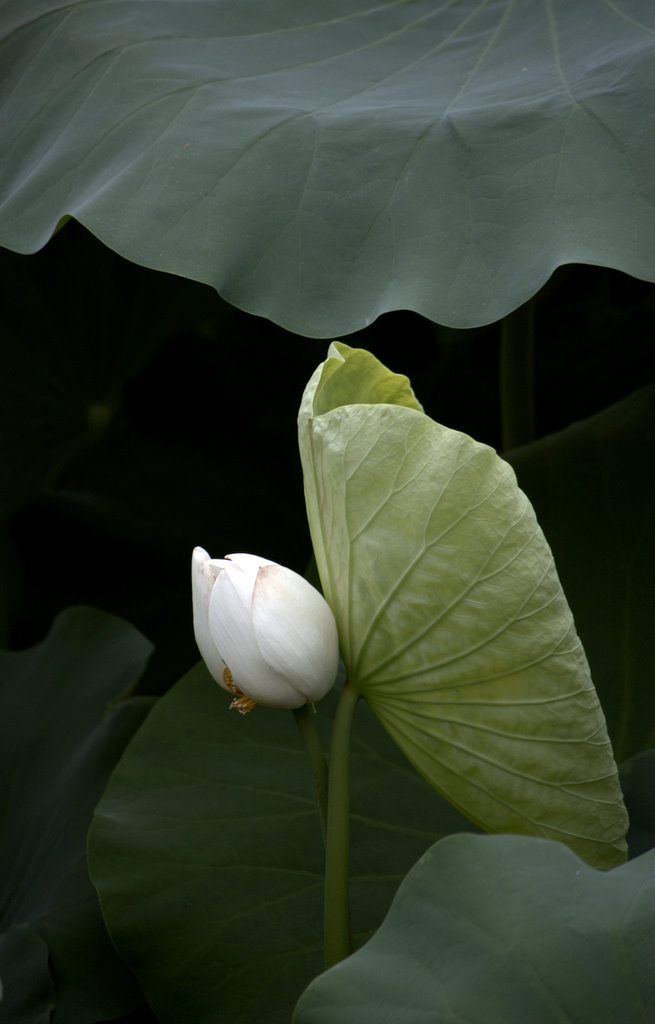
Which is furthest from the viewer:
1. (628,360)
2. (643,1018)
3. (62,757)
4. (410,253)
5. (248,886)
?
(628,360)

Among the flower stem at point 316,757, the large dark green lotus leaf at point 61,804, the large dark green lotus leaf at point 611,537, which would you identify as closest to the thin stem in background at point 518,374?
the large dark green lotus leaf at point 611,537

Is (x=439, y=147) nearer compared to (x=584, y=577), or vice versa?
(x=439, y=147)

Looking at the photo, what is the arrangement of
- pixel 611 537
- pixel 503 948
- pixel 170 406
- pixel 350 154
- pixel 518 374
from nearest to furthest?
1. pixel 503 948
2. pixel 350 154
3. pixel 611 537
4. pixel 518 374
5. pixel 170 406

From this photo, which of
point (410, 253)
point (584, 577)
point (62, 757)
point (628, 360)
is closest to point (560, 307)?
point (628, 360)

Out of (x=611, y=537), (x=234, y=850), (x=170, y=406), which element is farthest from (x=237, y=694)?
(x=170, y=406)

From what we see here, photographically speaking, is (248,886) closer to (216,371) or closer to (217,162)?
(217,162)

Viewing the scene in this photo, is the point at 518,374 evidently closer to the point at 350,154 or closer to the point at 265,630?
the point at 350,154

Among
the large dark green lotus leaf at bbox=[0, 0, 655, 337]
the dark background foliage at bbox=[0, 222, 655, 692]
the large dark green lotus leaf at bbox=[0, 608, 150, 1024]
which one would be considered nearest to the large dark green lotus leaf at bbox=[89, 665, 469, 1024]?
the large dark green lotus leaf at bbox=[0, 608, 150, 1024]
